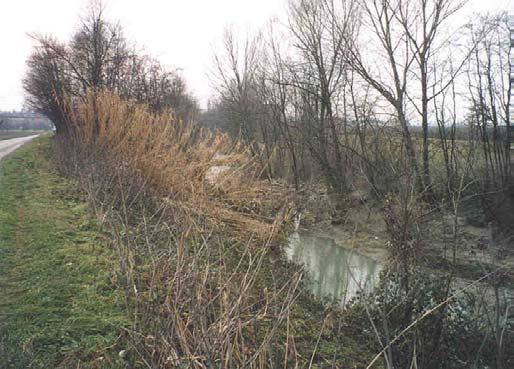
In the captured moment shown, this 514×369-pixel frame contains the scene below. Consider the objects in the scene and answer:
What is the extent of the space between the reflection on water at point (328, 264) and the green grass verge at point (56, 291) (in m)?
4.26

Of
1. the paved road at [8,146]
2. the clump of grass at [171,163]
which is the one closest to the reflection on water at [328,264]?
the clump of grass at [171,163]

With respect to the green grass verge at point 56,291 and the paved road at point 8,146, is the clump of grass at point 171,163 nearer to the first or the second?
the green grass verge at point 56,291

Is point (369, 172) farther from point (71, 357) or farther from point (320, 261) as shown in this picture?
point (71, 357)

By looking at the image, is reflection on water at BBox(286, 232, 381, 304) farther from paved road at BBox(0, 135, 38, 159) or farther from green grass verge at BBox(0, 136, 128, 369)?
paved road at BBox(0, 135, 38, 159)

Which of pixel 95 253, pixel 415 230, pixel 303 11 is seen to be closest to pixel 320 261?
pixel 415 230

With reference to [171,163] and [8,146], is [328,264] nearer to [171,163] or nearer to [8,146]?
[171,163]

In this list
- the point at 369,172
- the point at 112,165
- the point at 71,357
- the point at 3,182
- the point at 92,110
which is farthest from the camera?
the point at 369,172

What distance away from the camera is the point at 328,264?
10.8 meters

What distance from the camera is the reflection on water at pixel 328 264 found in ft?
28.2

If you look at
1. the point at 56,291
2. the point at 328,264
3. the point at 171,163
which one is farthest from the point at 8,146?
the point at 56,291

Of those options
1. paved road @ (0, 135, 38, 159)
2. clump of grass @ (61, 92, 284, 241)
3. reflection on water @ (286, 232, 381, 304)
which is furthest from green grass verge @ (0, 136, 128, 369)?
paved road @ (0, 135, 38, 159)

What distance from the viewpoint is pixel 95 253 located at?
21.1 feet

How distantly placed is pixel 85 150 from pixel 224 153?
3652mm

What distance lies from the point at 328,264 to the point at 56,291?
7.25 m
